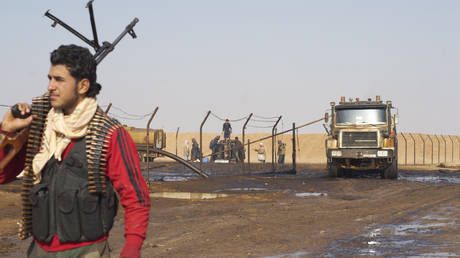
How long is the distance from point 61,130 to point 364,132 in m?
27.7

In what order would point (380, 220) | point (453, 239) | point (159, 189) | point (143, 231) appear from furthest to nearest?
point (159, 189)
point (380, 220)
point (453, 239)
point (143, 231)

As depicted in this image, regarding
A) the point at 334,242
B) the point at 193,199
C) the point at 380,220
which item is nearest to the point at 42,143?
the point at 334,242

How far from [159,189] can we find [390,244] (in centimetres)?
1150

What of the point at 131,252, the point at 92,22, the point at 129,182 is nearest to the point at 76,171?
the point at 129,182

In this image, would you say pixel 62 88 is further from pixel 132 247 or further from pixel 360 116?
pixel 360 116

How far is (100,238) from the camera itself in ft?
14.3

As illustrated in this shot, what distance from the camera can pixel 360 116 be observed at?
31.7m

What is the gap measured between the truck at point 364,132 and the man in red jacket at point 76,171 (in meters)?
27.3

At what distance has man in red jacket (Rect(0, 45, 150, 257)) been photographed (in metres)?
4.29

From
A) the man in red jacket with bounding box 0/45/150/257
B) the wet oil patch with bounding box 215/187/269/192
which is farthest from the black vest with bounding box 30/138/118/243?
the wet oil patch with bounding box 215/187/269/192

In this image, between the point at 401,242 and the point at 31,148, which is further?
the point at 401,242

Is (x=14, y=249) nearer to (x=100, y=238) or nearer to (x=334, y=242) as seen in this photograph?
(x=334, y=242)

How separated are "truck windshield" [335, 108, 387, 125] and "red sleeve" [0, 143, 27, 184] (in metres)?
27.4

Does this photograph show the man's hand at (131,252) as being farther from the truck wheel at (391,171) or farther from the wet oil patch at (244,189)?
the truck wheel at (391,171)
